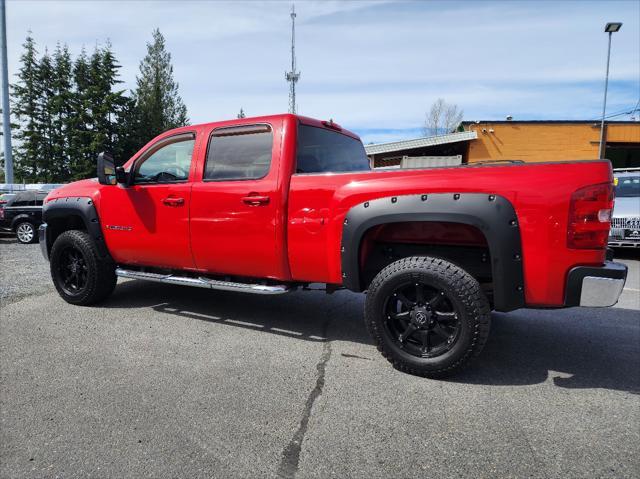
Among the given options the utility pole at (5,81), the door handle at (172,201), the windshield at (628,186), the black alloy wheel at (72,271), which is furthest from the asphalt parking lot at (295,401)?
the utility pole at (5,81)

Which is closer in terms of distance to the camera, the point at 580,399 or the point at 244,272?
the point at 580,399

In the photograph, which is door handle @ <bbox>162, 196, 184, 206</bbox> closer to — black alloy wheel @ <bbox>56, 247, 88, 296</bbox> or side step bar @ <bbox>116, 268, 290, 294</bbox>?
side step bar @ <bbox>116, 268, 290, 294</bbox>

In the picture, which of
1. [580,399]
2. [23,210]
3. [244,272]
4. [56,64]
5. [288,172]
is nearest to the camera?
[580,399]

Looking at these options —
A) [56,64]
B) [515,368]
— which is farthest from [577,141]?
[56,64]

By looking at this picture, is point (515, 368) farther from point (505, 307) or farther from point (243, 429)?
point (243, 429)

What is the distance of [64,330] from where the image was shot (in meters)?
4.02

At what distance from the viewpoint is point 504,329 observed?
13.7ft

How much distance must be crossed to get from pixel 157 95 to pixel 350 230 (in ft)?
142

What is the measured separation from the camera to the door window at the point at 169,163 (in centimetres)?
425

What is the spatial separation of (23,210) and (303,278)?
11.8 m

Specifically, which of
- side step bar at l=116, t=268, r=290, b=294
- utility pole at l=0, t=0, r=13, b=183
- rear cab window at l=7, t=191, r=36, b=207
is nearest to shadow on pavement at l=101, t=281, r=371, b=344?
side step bar at l=116, t=268, r=290, b=294

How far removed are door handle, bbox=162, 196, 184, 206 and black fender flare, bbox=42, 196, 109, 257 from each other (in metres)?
1.07

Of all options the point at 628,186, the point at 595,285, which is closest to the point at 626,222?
the point at 628,186

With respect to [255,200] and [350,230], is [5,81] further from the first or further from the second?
[350,230]
